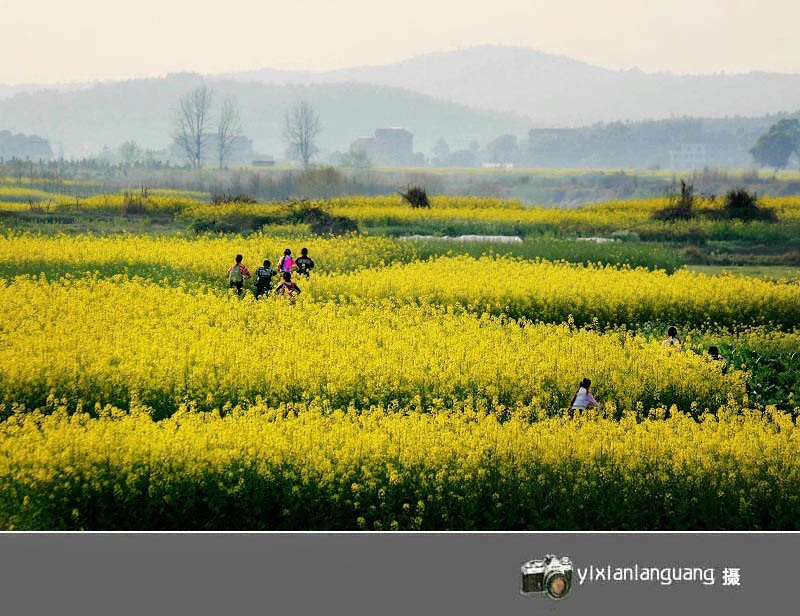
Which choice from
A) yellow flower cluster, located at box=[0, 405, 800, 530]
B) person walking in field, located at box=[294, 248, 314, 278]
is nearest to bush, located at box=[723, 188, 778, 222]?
person walking in field, located at box=[294, 248, 314, 278]

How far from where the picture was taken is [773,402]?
1443cm

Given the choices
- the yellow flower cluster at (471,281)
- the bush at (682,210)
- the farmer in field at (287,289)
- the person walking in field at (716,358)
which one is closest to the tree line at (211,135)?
the bush at (682,210)

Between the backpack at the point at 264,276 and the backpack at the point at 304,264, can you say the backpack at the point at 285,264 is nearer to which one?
the backpack at the point at 304,264

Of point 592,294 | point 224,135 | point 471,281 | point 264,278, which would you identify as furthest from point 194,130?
point 592,294

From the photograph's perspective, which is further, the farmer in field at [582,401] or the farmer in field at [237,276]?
the farmer in field at [237,276]

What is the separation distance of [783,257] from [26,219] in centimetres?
2176

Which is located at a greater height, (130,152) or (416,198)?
(130,152)

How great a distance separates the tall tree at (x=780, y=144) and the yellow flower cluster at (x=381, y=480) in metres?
108

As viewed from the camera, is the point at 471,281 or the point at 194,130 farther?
the point at 194,130

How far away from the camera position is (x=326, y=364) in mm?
14406
